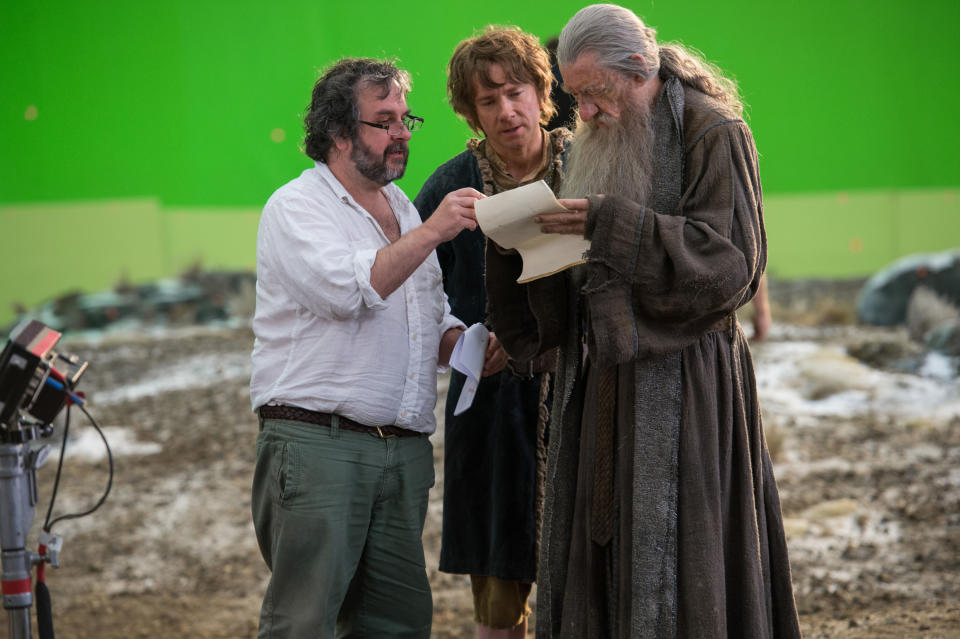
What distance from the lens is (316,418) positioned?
254 centimetres

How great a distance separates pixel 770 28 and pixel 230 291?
15.1 ft

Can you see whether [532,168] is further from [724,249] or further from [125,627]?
[125,627]

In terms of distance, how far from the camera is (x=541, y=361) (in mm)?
3008

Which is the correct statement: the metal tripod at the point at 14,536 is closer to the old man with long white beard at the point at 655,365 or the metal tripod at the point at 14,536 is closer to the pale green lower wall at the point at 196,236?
the old man with long white beard at the point at 655,365

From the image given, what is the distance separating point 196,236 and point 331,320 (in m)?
5.16

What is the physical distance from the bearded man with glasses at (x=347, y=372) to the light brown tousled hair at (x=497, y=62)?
11.9 inches

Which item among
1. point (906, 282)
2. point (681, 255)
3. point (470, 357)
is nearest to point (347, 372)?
point (470, 357)

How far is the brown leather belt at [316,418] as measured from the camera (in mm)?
2535

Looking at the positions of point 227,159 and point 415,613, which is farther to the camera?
point 227,159

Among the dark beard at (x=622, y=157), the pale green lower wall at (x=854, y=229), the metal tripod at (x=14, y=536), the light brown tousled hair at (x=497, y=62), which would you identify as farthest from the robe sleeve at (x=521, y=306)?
the pale green lower wall at (x=854, y=229)

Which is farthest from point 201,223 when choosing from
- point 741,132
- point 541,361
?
point 741,132

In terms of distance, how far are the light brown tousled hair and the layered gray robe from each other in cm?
69

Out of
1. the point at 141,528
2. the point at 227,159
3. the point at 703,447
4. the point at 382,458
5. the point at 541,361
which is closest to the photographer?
the point at 703,447

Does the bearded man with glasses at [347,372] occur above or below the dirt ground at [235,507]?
above
